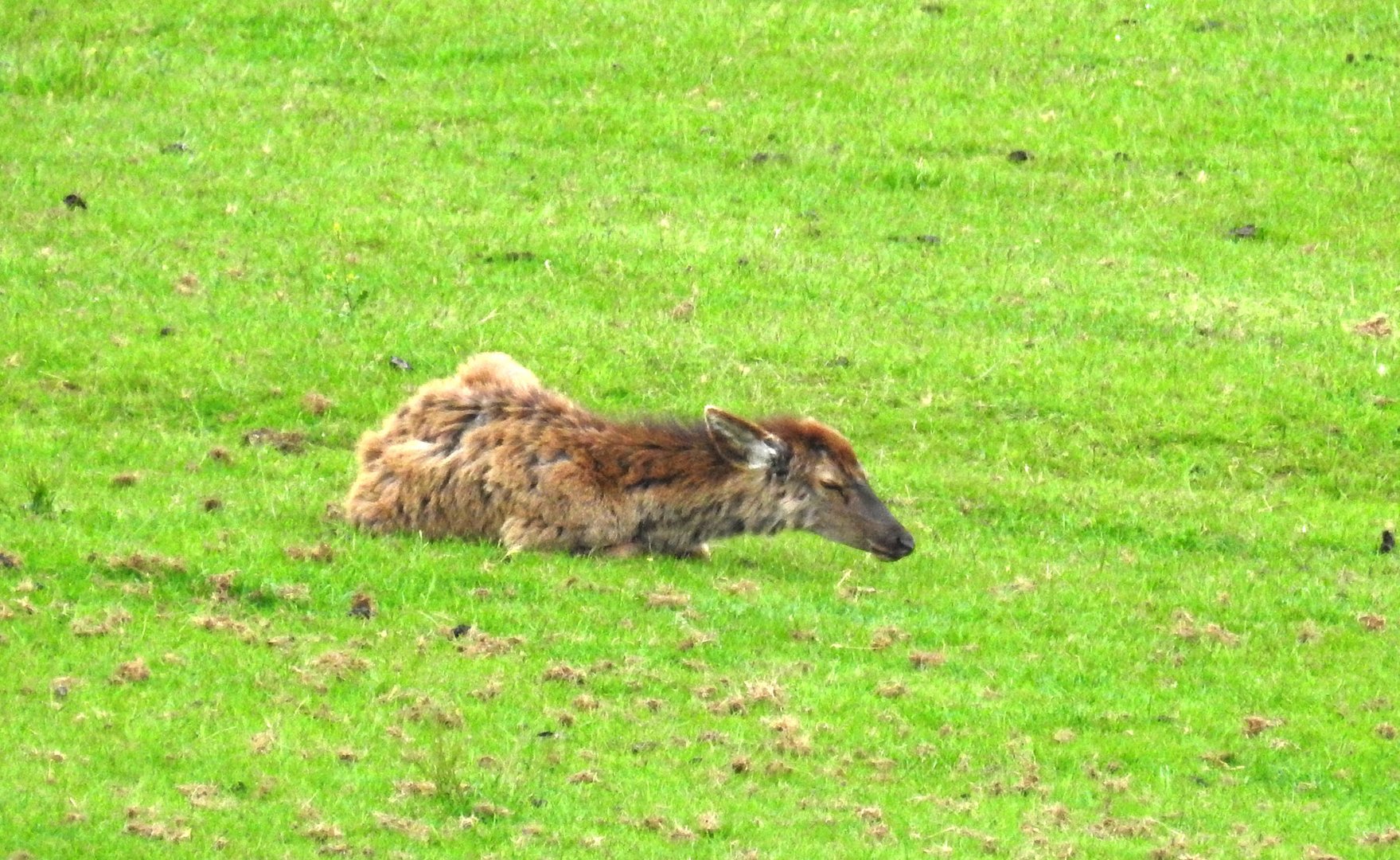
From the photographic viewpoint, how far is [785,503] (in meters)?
15.6

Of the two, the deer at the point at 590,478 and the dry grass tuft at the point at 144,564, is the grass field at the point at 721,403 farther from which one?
the deer at the point at 590,478

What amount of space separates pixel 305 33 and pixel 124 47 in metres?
2.41

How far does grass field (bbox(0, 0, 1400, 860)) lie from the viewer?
10.7 m

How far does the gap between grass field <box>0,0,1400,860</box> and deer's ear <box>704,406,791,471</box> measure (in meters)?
0.77

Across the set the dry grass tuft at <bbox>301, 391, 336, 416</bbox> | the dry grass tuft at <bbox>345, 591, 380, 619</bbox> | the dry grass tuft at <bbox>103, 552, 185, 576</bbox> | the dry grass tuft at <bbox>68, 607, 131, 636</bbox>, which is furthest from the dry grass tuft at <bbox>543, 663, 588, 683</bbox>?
the dry grass tuft at <bbox>301, 391, 336, 416</bbox>

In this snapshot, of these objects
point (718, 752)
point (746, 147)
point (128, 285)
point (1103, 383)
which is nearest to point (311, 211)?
point (128, 285)

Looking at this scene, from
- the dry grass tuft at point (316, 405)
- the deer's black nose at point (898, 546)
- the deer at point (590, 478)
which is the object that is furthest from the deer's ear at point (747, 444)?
the dry grass tuft at point (316, 405)

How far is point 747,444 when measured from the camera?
1552 centimetres

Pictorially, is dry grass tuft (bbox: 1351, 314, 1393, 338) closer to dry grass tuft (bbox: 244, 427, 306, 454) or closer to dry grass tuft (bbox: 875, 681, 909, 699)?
dry grass tuft (bbox: 875, 681, 909, 699)

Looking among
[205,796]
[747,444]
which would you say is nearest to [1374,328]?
[747,444]

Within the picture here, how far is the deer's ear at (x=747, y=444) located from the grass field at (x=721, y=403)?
772mm

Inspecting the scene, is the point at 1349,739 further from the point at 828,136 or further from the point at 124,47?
the point at 124,47

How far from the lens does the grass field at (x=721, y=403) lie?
35.1ft

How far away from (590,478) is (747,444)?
1.34 metres
